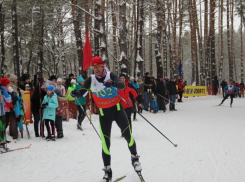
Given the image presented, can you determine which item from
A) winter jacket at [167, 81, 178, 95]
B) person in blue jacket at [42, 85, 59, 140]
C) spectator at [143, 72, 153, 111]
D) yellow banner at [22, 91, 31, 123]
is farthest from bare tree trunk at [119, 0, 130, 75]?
person in blue jacket at [42, 85, 59, 140]

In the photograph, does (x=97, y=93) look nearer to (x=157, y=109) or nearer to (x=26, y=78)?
(x=26, y=78)

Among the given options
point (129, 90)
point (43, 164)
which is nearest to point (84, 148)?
point (43, 164)

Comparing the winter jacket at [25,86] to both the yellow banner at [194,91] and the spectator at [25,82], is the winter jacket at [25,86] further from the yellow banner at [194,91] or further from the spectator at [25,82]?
the yellow banner at [194,91]

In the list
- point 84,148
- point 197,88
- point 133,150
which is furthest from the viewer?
point 197,88

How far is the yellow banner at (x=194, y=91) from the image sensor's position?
2535 cm

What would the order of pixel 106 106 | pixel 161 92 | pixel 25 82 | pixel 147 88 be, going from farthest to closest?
pixel 161 92, pixel 147 88, pixel 25 82, pixel 106 106

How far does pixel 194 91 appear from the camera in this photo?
2655cm

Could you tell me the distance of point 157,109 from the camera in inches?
594

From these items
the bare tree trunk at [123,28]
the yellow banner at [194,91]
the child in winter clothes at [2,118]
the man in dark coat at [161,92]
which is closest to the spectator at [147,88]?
the man in dark coat at [161,92]

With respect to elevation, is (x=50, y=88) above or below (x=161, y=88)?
above

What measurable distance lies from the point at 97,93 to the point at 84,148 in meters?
2.90

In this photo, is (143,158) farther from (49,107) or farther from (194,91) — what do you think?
(194,91)

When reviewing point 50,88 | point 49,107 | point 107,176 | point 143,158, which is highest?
point 50,88


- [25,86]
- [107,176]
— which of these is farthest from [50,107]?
[107,176]
